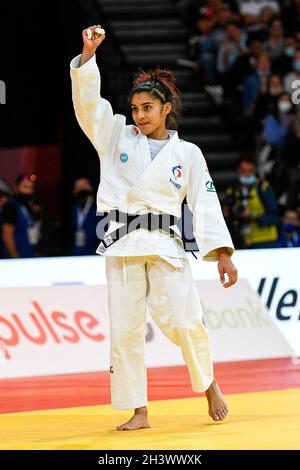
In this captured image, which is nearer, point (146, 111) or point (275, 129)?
point (146, 111)

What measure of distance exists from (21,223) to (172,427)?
559 centimetres

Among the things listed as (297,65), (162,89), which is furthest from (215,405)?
(297,65)

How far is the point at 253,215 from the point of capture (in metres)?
11.1

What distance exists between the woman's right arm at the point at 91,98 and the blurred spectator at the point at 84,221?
5426mm

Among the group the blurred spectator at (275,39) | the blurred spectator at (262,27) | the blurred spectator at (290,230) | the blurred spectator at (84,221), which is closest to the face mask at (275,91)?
the blurred spectator at (275,39)

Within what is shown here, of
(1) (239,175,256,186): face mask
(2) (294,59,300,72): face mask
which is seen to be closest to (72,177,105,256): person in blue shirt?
(1) (239,175,256,186): face mask

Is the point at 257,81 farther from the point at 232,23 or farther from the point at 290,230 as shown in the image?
the point at 290,230

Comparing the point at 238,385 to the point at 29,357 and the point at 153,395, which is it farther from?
the point at 29,357

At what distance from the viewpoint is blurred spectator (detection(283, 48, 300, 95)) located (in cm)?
1305

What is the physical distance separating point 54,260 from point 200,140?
226 inches

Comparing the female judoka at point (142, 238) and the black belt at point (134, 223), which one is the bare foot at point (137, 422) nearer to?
the female judoka at point (142, 238)

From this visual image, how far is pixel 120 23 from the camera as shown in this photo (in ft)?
50.3

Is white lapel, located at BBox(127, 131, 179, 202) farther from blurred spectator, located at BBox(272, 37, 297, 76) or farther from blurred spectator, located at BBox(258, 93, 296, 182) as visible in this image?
blurred spectator, located at BBox(272, 37, 297, 76)

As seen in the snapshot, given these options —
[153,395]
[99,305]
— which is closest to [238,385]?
[153,395]
